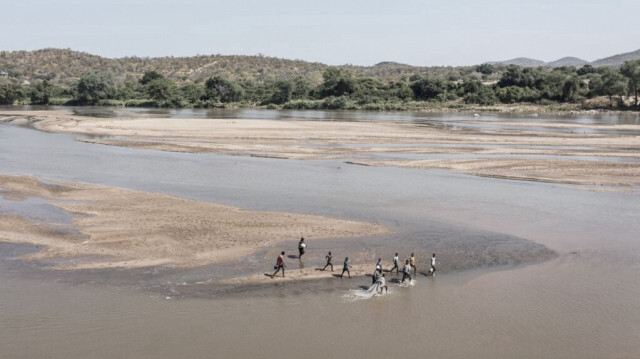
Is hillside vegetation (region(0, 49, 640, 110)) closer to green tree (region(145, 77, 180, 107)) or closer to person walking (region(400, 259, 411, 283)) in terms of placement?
green tree (region(145, 77, 180, 107))

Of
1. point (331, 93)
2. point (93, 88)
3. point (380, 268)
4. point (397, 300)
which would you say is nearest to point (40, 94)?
point (93, 88)

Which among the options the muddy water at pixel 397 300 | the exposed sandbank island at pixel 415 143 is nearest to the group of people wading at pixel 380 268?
Answer: the muddy water at pixel 397 300

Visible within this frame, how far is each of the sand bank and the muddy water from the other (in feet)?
3.92

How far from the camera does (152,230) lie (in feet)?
89.4

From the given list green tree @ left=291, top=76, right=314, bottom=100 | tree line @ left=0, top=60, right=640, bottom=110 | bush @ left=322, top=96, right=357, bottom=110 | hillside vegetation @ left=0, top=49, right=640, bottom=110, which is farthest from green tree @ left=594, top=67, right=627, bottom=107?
green tree @ left=291, top=76, right=314, bottom=100

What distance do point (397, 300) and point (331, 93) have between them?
124 meters

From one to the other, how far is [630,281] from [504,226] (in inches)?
319

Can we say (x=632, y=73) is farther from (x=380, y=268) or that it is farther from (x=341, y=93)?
(x=380, y=268)

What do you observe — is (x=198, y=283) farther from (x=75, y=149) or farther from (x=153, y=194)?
(x=75, y=149)

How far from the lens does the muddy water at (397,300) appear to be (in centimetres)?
1675

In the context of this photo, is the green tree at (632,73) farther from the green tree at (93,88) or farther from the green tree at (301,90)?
the green tree at (93,88)

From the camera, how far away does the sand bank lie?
2370 cm

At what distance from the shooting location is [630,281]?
22547mm

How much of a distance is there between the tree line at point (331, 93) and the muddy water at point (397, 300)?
9806 cm
